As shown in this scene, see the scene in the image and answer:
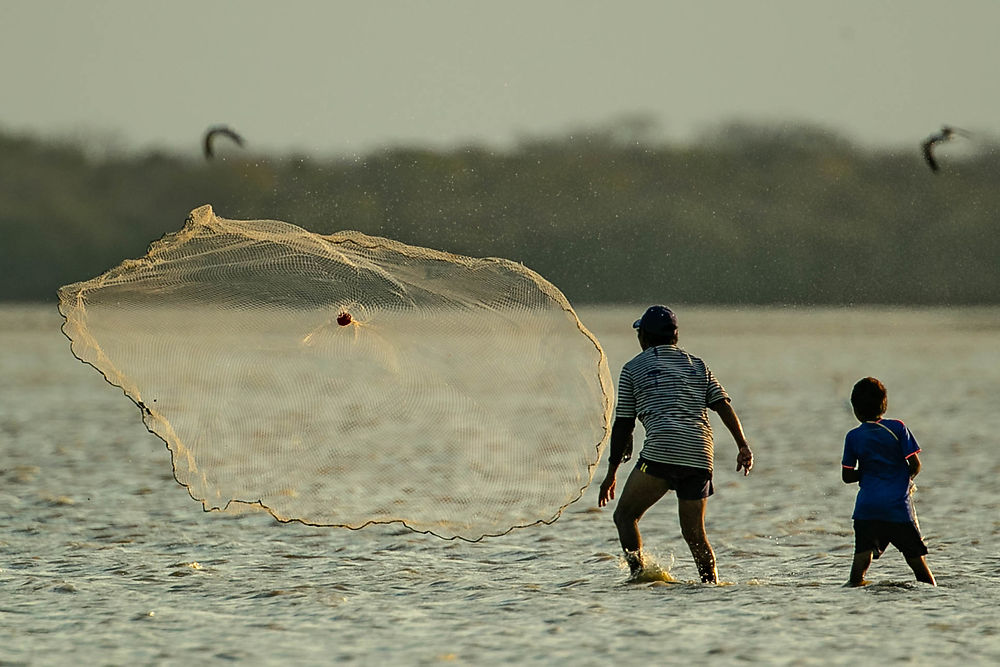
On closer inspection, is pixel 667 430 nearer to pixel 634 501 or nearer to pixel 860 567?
pixel 634 501

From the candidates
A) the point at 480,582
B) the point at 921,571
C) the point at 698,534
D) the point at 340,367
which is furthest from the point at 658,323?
the point at 340,367

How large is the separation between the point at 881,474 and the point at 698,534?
3.32ft

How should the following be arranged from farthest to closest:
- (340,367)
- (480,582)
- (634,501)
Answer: (340,367) → (480,582) → (634,501)

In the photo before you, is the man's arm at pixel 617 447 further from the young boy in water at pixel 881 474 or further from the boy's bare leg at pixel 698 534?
the young boy in water at pixel 881 474

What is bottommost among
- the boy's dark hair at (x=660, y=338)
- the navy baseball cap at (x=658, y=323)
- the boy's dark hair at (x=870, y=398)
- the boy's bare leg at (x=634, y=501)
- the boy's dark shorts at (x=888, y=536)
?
the boy's dark shorts at (x=888, y=536)

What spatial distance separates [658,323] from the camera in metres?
8.54

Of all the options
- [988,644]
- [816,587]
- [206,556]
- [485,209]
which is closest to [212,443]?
[206,556]

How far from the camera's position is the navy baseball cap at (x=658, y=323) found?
854cm

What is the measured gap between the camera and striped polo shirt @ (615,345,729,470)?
328 inches

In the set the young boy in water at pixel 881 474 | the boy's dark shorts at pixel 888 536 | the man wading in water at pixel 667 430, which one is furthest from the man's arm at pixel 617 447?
the boy's dark shorts at pixel 888 536

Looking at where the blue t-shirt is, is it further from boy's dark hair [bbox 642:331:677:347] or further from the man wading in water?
boy's dark hair [bbox 642:331:677:347]

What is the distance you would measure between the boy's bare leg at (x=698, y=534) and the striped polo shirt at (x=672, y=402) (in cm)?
22

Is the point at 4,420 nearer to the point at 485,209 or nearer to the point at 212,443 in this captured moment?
the point at 212,443

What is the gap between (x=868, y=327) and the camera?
A: 170 ft
